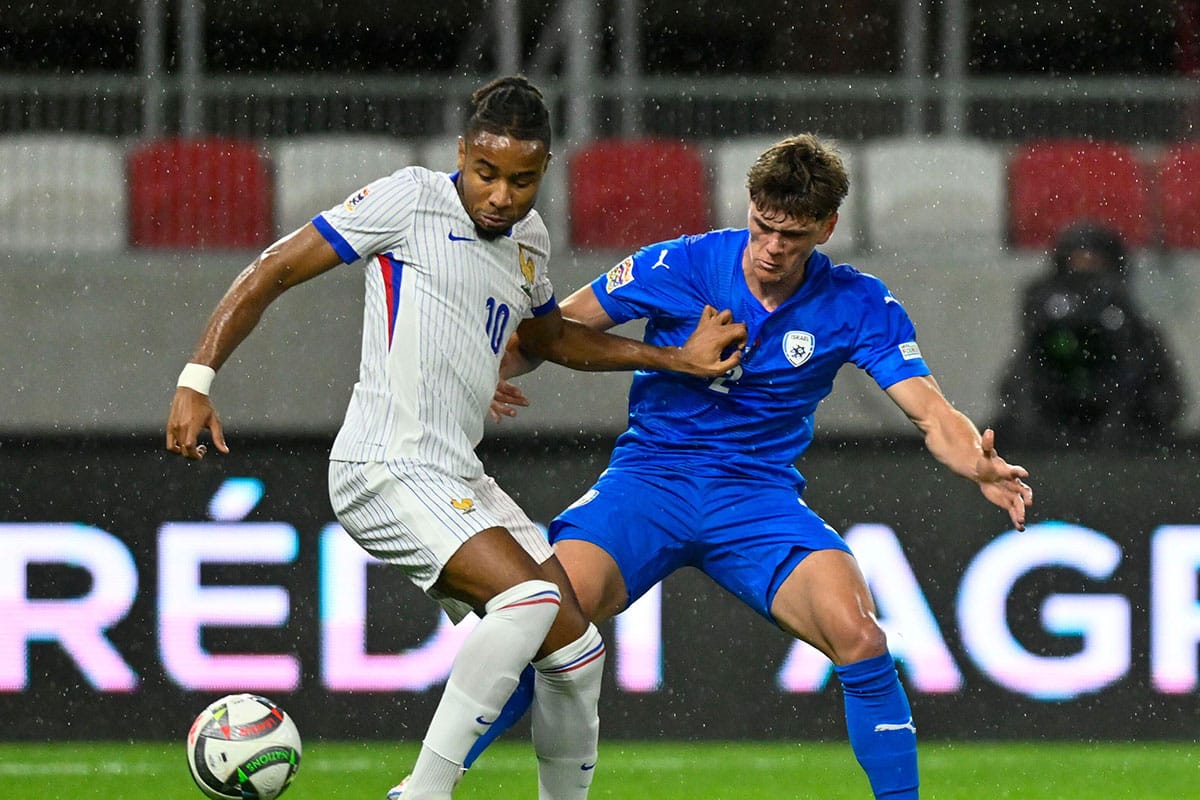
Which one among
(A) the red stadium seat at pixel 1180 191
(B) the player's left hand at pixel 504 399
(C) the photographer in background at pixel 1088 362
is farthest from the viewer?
(A) the red stadium seat at pixel 1180 191

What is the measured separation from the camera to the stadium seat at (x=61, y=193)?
280 inches

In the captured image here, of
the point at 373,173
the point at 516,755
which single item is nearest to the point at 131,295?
the point at 373,173

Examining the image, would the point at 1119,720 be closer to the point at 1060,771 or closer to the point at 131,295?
the point at 1060,771

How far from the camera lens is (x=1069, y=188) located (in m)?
7.67

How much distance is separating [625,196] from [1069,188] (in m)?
1.88

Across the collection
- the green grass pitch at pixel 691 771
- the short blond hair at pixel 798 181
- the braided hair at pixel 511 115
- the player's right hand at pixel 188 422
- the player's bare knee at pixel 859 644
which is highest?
the braided hair at pixel 511 115

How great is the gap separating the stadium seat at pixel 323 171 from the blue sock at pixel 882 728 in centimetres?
404

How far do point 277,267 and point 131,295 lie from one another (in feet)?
11.2

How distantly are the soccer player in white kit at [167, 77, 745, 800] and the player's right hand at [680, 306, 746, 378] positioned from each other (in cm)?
45

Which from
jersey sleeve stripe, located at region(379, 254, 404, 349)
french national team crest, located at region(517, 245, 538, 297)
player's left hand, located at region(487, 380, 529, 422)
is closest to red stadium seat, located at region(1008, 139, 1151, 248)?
player's left hand, located at region(487, 380, 529, 422)

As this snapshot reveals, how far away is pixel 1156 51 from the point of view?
10.2 metres

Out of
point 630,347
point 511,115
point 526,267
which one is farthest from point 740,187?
point 511,115

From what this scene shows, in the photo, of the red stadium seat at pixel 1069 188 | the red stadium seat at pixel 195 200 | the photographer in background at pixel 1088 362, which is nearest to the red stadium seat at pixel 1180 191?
the red stadium seat at pixel 1069 188

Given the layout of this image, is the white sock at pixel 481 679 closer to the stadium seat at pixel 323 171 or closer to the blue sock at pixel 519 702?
the blue sock at pixel 519 702
